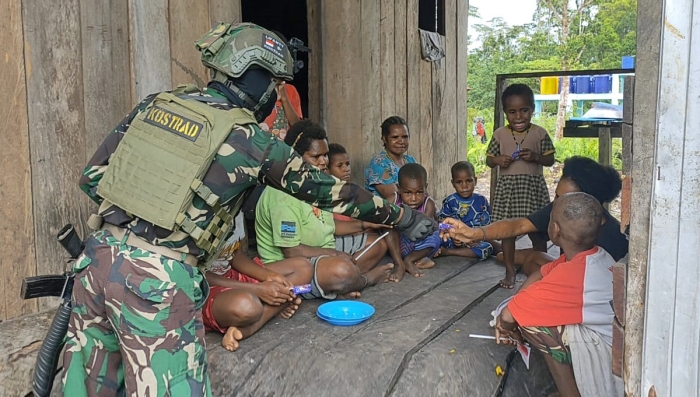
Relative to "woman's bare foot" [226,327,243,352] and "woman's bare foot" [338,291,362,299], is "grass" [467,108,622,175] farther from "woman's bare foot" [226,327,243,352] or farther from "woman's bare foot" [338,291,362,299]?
"woman's bare foot" [226,327,243,352]

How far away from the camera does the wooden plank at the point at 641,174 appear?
1.44 m

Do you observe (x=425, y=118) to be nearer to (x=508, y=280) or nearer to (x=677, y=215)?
(x=508, y=280)

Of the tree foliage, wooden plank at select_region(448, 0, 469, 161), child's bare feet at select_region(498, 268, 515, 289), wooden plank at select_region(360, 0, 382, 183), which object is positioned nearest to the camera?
child's bare feet at select_region(498, 268, 515, 289)

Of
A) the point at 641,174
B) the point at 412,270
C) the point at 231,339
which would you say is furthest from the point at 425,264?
the point at 641,174

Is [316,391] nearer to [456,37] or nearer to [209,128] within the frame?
[209,128]

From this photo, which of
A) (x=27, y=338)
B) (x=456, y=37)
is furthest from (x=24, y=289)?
(x=456, y=37)

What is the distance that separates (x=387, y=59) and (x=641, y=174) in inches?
143

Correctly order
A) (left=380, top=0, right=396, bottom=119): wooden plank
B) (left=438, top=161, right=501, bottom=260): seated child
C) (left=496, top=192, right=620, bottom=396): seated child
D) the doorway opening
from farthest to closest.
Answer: the doorway opening → (left=380, top=0, right=396, bottom=119): wooden plank → (left=438, top=161, right=501, bottom=260): seated child → (left=496, top=192, right=620, bottom=396): seated child

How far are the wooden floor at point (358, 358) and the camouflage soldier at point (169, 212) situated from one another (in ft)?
1.80

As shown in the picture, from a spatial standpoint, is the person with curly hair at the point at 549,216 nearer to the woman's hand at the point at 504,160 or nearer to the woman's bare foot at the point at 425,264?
the woman's bare foot at the point at 425,264

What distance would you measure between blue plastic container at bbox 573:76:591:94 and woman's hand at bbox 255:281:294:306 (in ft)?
43.2

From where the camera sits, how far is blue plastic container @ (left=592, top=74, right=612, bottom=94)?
516 inches

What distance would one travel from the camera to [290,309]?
3.16 meters

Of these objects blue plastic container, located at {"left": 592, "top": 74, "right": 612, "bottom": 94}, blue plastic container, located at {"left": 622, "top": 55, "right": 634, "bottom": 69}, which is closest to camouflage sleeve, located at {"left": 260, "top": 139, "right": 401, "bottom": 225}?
blue plastic container, located at {"left": 622, "top": 55, "right": 634, "bottom": 69}
